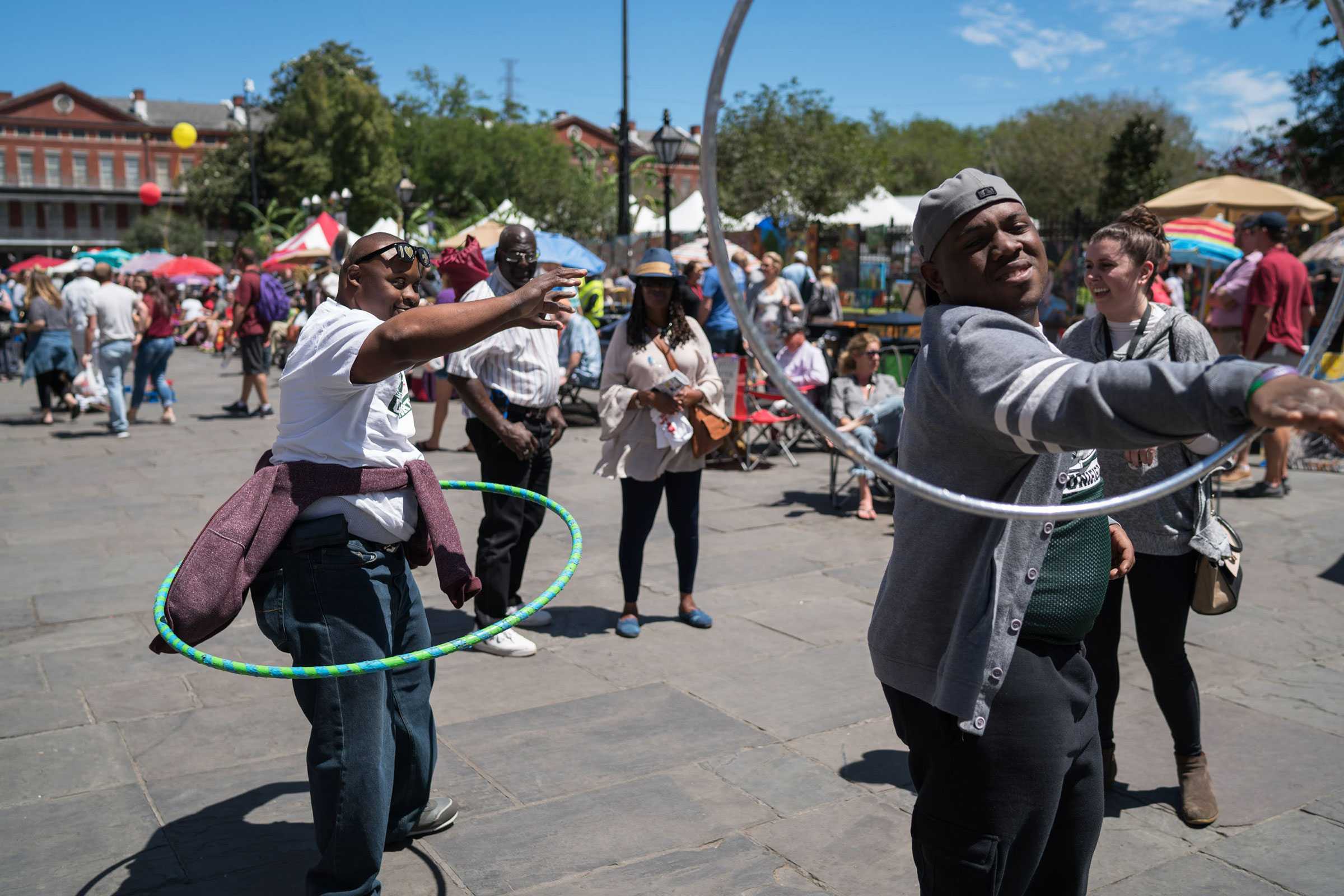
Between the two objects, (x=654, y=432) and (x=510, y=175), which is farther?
(x=510, y=175)

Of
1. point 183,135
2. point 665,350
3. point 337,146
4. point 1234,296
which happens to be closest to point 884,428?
point 665,350

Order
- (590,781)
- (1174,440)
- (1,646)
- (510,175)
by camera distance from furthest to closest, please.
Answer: (510,175) < (1,646) < (590,781) < (1174,440)

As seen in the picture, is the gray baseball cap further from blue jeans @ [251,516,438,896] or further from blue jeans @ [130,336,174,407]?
blue jeans @ [130,336,174,407]

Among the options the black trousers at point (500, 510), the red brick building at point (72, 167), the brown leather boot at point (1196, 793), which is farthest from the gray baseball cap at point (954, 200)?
the red brick building at point (72, 167)

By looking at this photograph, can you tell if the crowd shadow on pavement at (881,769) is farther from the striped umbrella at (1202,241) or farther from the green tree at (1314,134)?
the green tree at (1314,134)

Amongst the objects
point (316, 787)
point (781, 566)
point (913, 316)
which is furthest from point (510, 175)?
point (316, 787)

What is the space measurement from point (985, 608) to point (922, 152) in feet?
228

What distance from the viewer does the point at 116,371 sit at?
12625mm

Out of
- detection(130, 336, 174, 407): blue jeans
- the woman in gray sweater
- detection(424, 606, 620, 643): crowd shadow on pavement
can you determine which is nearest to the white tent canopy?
detection(130, 336, 174, 407): blue jeans

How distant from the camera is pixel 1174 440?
5.11ft

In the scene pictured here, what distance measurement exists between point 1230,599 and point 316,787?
9.82 feet

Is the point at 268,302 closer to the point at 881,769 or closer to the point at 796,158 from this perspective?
the point at 881,769

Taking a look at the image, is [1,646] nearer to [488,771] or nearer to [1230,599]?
[488,771]

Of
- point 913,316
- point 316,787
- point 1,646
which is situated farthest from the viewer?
point 913,316
